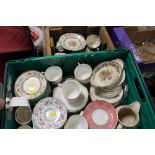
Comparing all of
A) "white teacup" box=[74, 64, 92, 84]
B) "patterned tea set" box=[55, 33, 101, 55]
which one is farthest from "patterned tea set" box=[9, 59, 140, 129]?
"patterned tea set" box=[55, 33, 101, 55]

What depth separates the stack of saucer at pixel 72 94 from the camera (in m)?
1.11

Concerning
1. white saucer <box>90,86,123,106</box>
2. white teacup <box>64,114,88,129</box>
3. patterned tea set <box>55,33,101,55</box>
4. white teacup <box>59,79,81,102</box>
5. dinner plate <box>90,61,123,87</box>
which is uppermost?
patterned tea set <box>55,33,101,55</box>

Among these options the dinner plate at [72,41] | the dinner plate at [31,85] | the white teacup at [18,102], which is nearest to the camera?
the white teacup at [18,102]

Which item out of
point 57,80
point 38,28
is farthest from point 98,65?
point 38,28

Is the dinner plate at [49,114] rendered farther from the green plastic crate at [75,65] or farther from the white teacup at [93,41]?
the white teacup at [93,41]

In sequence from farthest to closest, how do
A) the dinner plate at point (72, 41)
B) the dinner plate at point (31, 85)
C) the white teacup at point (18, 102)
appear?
the dinner plate at point (72, 41)
the dinner plate at point (31, 85)
the white teacup at point (18, 102)

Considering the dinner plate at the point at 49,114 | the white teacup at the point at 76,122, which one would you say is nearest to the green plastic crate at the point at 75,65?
the dinner plate at the point at 49,114

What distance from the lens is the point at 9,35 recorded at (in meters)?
1.34

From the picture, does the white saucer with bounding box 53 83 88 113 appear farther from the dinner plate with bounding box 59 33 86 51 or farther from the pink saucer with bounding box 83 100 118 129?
the dinner plate with bounding box 59 33 86 51

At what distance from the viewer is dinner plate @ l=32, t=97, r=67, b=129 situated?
41.3 inches

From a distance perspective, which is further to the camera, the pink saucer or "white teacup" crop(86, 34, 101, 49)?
"white teacup" crop(86, 34, 101, 49)

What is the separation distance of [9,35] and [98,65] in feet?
1.85

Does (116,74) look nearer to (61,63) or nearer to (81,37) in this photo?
(61,63)

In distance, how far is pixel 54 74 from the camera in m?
1.19
